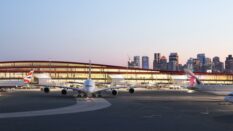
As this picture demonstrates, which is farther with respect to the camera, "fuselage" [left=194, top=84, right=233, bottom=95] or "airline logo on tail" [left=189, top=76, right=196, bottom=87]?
"airline logo on tail" [left=189, top=76, right=196, bottom=87]

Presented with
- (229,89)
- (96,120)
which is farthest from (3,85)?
(96,120)

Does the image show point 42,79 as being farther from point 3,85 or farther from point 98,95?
point 98,95

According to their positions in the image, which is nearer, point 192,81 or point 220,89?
point 220,89

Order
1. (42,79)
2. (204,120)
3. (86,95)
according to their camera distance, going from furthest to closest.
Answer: (42,79)
(86,95)
(204,120)

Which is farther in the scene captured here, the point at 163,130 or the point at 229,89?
the point at 229,89

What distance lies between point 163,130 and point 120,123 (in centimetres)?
519

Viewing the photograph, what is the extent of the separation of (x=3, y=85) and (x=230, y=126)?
278 feet

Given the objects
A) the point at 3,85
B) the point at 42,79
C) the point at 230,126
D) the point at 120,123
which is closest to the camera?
the point at 230,126

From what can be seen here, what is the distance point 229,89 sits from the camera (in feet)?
234

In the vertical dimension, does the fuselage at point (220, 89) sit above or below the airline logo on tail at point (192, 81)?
below

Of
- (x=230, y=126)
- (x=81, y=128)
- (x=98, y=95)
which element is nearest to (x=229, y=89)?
(x=98, y=95)

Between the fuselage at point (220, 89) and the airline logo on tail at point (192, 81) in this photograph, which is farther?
the airline logo on tail at point (192, 81)

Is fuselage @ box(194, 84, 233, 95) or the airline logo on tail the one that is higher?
the airline logo on tail

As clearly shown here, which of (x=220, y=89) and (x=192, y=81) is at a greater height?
(x=192, y=81)
